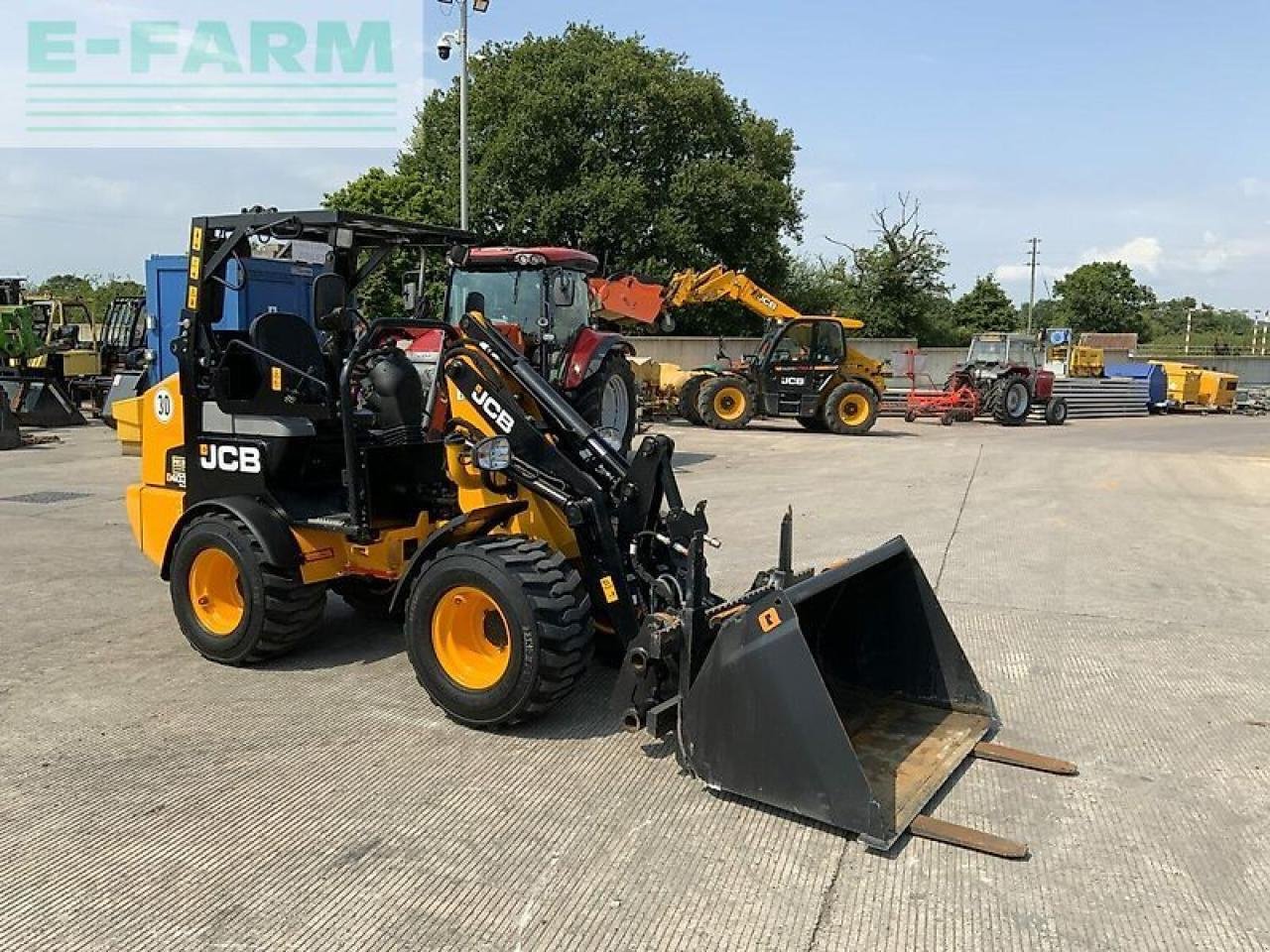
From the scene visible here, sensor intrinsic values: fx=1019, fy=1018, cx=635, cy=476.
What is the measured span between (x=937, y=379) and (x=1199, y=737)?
31378 mm

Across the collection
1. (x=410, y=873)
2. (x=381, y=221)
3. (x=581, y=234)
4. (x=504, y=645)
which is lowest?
(x=410, y=873)

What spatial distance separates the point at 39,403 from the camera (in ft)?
58.0

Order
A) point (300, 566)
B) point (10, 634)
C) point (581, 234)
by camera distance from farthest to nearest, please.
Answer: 1. point (581, 234)
2. point (10, 634)
3. point (300, 566)

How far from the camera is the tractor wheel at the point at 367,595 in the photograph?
5742 mm

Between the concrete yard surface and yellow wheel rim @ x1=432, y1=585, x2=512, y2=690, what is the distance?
0.85 ft

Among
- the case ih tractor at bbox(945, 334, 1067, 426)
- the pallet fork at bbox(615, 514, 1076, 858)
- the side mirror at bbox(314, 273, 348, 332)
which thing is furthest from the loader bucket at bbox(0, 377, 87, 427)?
the case ih tractor at bbox(945, 334, 1067, 426)

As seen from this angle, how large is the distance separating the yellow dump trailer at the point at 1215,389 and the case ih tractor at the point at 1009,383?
308 inches

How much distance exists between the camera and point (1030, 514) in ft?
33.6

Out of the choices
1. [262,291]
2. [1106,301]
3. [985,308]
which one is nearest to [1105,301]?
[1106,301]

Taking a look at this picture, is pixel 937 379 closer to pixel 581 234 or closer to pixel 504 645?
pixel 581 234

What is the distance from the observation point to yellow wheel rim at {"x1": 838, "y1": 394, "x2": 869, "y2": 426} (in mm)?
19891

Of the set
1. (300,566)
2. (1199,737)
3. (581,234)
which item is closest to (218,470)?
(300,566)

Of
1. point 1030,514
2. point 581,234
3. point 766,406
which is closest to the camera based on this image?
point 1030,514

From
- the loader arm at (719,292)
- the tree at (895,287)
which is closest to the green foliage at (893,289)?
the tree at (895,287)
